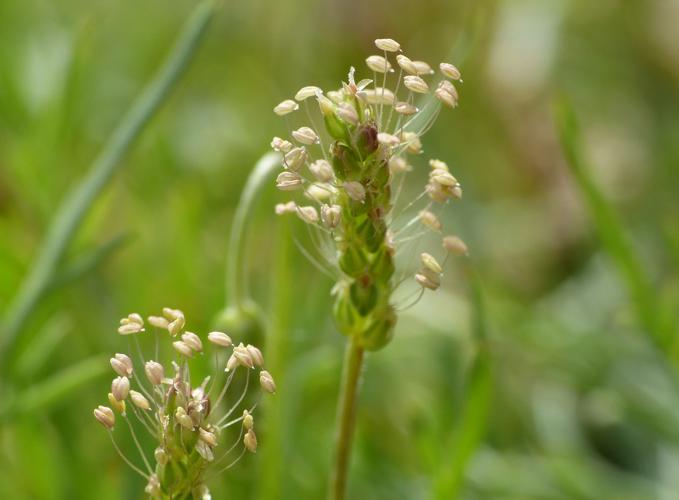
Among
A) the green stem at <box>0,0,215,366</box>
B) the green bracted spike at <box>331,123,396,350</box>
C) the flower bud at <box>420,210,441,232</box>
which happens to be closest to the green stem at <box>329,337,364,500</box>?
the green bracted spike at <box>331,123,396,350</box>

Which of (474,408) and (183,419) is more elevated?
(183,419)

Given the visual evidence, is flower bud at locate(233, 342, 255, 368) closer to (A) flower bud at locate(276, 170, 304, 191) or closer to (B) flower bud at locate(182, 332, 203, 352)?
(B) flower bud at locate(182, 332, 203, 352)

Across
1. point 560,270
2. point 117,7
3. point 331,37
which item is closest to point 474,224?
point 560,270

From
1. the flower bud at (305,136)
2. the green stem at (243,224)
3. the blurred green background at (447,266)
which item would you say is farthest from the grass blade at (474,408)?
the flower bud at (305,136)

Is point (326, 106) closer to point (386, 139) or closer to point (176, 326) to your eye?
point (386, 139)

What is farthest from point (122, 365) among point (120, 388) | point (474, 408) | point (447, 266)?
point (447, 266)

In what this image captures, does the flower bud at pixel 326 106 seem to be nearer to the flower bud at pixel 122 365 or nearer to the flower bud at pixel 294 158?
the flower bud at pixel 294 158

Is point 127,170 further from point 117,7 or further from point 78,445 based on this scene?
point 117,7
